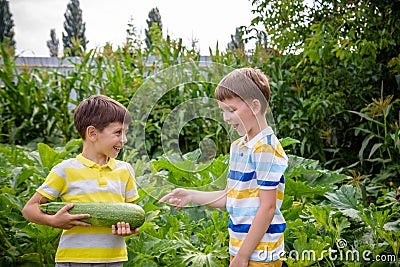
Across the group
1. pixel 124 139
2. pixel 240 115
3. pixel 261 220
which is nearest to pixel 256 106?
pixel 240 115

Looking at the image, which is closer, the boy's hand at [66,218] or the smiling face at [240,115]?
the smiling face at [240,115]

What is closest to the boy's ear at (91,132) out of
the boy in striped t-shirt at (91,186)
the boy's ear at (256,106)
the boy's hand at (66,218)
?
the boy in striped t-shirt at (91,186)

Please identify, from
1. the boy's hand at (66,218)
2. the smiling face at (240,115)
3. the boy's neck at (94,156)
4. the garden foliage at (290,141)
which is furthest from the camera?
the garden foliage at (290,141)

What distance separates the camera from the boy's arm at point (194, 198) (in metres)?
1.93

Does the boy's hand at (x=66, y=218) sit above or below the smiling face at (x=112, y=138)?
Result: below

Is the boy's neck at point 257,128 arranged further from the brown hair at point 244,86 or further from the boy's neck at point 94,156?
the boy's neck at point 94,156

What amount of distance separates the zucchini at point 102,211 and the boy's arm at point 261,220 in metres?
0.40

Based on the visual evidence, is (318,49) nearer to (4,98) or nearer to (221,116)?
(221,116)

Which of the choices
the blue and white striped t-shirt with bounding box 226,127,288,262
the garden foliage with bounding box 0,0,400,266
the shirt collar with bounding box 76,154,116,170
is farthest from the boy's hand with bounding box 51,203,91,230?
the blue and white striped t-shirt with bounding box 226,127,288,262

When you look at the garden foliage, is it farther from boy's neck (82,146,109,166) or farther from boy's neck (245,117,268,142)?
boy's neck (245,117,268,142)

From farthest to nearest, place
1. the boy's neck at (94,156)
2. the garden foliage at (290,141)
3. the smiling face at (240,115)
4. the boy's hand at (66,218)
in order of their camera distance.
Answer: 1. the garden foliage at (290,141)
2. the boy's neck at (94,156)
3. the boy's hand at (66,218)
4. the smiling face at (240,115)

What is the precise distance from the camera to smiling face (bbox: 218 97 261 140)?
171 centimetres

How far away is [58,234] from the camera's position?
2.59 meters

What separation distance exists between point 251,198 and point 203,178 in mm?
1227
